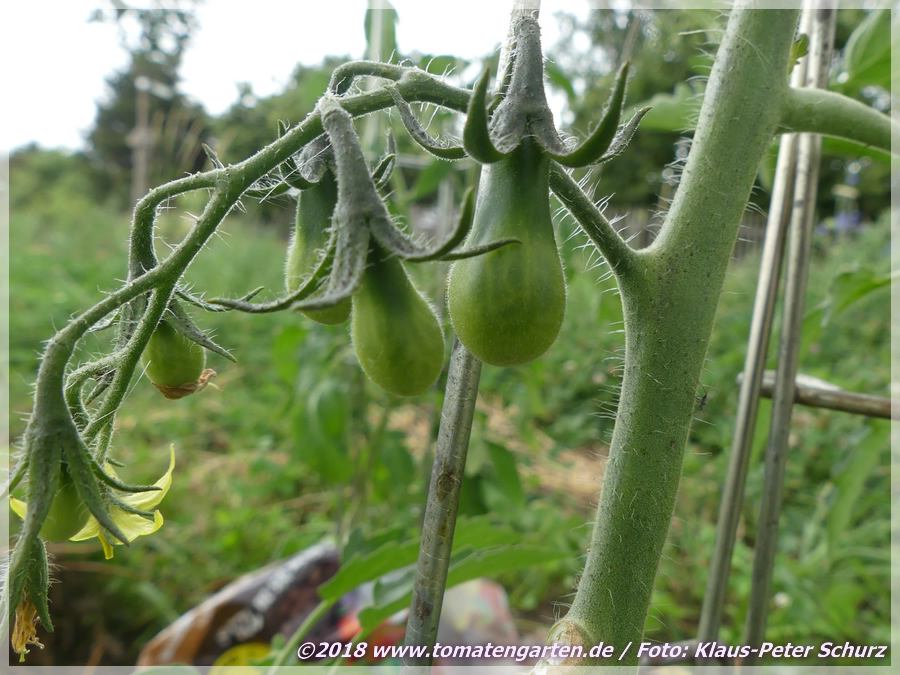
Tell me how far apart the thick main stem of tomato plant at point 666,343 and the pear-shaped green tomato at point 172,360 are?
272mm

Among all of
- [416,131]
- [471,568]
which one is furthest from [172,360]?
[471,568]

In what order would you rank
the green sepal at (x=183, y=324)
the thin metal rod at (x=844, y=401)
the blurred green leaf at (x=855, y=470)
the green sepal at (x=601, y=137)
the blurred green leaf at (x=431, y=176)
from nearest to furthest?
the green sepal at (x=601, y=137)
the green sepal at (x=183, y=324)
the thin metal rod at (x=844, y=401)
the blurred green leaf at (x=855, y=470)
the blurred green leaf at (x=431, y=176)

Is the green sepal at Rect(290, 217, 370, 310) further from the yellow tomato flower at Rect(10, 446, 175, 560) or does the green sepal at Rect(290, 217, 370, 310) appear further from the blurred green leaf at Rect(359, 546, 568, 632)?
the blurred green leaf at Rect(359, 546, 568, 632)

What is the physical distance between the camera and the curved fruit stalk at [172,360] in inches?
15.7

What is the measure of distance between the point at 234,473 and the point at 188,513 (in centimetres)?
33

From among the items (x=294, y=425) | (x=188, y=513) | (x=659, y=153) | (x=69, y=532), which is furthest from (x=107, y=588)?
(x=659, y=153)

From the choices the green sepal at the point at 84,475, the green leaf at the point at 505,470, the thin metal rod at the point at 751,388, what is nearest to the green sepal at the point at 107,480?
the green sepal at the point at 84,475

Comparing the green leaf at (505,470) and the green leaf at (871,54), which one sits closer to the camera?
the green leaf at (871,54)

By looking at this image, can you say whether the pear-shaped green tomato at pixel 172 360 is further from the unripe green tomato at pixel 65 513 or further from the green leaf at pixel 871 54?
the green leaf at pixel 871 54

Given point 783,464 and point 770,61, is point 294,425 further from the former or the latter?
point 770,61

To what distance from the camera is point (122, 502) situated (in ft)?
1.22

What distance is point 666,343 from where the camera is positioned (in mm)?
394

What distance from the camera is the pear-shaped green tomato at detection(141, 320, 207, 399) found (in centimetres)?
40

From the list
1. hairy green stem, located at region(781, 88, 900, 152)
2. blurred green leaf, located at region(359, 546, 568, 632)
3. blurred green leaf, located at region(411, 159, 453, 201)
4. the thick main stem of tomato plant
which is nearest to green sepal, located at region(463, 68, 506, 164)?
the thick main stem of tomato plant
